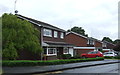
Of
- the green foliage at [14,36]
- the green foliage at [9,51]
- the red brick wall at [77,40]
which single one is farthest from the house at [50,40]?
the red brick wall at [77,40]

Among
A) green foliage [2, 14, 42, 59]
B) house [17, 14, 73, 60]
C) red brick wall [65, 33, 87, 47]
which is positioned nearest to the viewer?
green foliage [2, 14, 42, 59]

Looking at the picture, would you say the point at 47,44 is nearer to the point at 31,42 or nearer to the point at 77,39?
the point at 31,42

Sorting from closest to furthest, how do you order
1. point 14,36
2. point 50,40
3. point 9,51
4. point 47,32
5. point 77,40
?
point 9,51, point 14,36, point 47,32, point 50,40, point 77,40

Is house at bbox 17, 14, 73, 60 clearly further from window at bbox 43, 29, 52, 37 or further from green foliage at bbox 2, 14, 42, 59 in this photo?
green foliage at bbox 2, 14, 42, 59

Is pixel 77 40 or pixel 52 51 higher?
pixel 77 40

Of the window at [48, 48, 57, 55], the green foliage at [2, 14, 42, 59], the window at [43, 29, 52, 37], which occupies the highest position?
the window at [43, 29, 52, 37]

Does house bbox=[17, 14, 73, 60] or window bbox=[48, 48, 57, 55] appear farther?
window bbox=[48, 48, 57, 55]

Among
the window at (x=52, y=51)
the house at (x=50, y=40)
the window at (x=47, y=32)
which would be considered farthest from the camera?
the window at (x=47, y=32)

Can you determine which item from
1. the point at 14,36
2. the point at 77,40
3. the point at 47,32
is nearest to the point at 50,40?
the point at 47,32

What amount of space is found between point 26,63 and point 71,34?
33615mm

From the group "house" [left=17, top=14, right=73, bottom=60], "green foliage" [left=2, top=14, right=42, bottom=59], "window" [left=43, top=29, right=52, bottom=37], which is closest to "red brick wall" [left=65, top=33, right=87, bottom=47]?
"house" [left=17, top=14, right=73, bottom=60]

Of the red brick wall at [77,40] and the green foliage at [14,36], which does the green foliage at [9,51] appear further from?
the red brick wall at [77,40]

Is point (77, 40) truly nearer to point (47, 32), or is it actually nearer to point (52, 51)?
point (52, 51)

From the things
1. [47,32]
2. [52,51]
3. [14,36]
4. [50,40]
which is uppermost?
[47,32]
